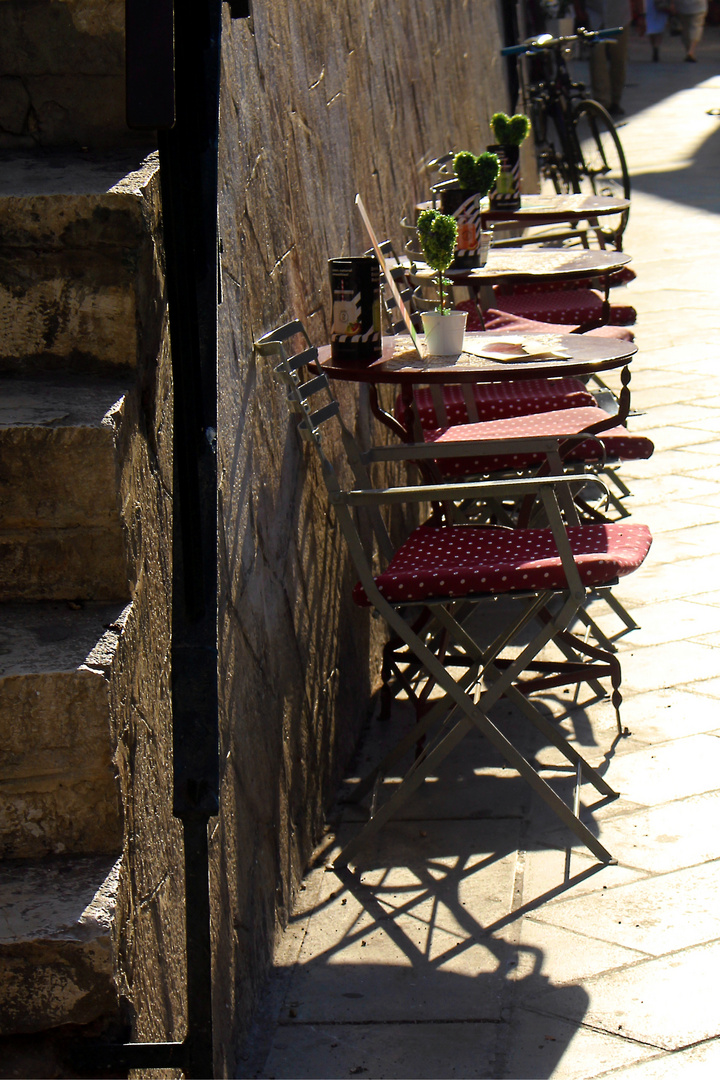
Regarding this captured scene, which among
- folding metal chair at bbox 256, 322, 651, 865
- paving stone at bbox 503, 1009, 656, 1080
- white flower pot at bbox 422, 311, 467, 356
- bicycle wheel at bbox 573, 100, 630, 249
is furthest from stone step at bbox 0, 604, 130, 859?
bicycle wheel at bbox 573, 100, 630, 249

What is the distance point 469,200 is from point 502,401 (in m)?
0.60

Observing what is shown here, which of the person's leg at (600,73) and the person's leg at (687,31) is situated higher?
the person's leg at (687,31)

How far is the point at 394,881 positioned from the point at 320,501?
841mm

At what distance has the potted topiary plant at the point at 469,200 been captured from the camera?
374 centimetres

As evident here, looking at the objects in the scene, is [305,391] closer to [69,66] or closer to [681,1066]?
[69,66]

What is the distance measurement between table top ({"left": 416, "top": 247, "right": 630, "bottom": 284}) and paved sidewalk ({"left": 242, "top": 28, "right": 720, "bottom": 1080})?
39.3 inches

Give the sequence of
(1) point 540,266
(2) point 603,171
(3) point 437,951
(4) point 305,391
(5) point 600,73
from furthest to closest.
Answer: (5) point 600,73, (2) point 603,171, (1) point 540,266, (4) point 305,391, (3) point 437,951

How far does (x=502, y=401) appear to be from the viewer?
11.9ft

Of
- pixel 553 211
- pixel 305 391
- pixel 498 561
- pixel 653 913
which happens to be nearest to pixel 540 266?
pixel 553 211

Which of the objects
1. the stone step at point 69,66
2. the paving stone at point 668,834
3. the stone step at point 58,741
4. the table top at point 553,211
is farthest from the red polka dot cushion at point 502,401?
the stone step at point 58,741

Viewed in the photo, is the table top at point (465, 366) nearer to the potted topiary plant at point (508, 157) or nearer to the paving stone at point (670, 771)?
the paving stone at point (670, 771)

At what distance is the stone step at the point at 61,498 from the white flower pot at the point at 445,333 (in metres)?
1.38

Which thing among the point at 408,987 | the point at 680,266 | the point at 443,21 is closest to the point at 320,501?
the point at 408,987

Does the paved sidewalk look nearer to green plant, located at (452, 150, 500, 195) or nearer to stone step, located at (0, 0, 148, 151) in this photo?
green plant, located at (452, 150, 500, 195)
